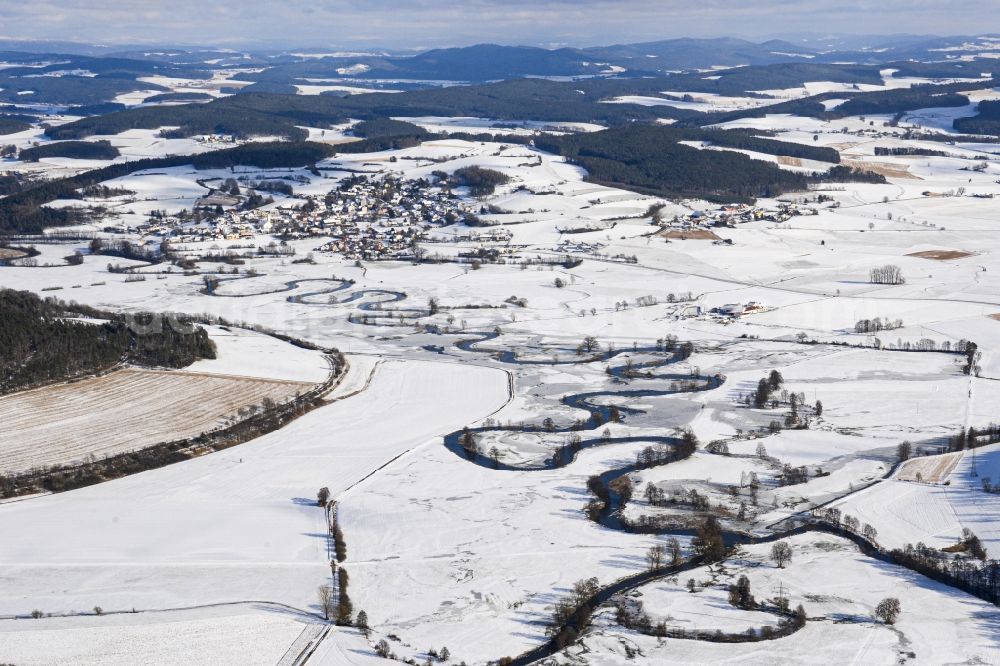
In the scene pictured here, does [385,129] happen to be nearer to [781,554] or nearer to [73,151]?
[73,151]

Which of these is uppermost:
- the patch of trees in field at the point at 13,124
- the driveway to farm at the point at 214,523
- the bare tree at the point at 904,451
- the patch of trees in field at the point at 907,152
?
the patch of trees in field at the point at 13,124

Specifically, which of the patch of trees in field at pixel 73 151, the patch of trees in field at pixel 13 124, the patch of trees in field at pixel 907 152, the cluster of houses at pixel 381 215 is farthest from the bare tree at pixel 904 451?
the patch of trees in field at pixel 13 124

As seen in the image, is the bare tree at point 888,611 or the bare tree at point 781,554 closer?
the bare tree at point 888,611

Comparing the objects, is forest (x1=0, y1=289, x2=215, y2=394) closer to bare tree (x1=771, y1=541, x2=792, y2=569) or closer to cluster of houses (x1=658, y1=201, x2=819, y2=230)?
bare tree (x1=771, y1=541, x2=792, y2=569)

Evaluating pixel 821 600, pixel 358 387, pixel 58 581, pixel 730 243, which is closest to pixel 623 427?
pixel 358 387

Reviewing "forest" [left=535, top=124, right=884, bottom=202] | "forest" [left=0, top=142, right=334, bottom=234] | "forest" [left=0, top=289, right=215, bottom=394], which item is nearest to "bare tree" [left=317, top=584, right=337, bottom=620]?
"forest" [left=0, top=289, right=215, bottom=394]

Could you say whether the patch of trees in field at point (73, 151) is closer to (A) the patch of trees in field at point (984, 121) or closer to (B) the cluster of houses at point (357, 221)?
(B) the cluster of houses at point (357, 221)

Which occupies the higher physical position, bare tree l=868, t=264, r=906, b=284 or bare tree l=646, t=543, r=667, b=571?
bare tree l=868, t=264, r=906, b=284
